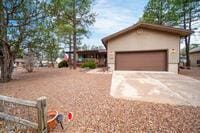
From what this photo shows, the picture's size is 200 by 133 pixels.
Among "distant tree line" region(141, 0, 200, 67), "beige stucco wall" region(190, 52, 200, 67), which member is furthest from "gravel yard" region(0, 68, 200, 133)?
"beige stucco wall" region(190, 52, 200, 67)

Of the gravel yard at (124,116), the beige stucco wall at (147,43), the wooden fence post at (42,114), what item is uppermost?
the beige stucco wall at (147,43)

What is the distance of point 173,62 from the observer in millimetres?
14781

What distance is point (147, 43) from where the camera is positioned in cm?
1557

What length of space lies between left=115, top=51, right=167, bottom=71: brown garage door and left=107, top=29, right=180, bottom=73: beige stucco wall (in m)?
0.46

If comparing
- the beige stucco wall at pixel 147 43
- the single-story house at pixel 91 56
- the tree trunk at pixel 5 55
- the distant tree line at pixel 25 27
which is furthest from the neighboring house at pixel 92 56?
the tree trunk at pixel 5 55

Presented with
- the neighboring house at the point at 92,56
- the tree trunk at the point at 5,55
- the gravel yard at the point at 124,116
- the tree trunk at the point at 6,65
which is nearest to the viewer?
the gravel yard at the point at 124,116

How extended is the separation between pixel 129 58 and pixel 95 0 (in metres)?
9.29

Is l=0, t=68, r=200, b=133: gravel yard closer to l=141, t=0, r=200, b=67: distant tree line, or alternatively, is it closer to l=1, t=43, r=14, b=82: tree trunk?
l=1, t=43, r=14, b=82: tree trunk

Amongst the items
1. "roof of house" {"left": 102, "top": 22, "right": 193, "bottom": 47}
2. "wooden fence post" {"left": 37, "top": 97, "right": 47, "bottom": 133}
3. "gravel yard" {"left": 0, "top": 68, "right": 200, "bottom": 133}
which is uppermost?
"roof of house" {"left": 102, "top": 22, "right": 193, "bottom": 47}

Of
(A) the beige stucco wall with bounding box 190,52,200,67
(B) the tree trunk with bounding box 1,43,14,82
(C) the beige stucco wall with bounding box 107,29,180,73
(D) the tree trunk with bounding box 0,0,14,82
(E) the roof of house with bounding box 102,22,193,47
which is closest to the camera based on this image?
(D) the tree trunk with bounding box 0,0,14,82

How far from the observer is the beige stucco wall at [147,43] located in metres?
14.8

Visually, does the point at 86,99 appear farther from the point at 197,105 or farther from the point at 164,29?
the point at 164,29

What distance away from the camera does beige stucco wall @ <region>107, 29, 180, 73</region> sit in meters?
14.8

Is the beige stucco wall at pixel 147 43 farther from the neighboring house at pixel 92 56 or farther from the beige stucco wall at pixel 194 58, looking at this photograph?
the beige stucco wall at pixel 194 58
